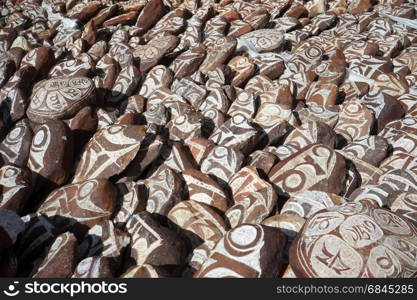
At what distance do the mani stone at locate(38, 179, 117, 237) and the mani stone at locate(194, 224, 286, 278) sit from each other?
1.56 ft

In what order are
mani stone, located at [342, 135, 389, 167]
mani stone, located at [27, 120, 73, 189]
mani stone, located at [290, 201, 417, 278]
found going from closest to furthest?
mani stone, located at [290, 201, 417, 278]
mani stone, located at [27, 120, 73, 189]
mani stone, located at [342, 135, 389, 167]

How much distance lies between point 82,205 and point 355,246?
0.95 meters

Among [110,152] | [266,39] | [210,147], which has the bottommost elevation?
[266,39]

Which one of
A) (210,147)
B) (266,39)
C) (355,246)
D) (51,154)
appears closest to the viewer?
(355,246)

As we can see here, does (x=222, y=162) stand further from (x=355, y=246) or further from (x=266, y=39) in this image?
(x=266, y=39)

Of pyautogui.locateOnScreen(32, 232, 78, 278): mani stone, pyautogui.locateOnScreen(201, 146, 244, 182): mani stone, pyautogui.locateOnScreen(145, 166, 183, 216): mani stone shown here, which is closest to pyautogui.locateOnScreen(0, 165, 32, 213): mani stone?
pyautogui.locateOnScreen(32, 232, 78, 278): mani stone

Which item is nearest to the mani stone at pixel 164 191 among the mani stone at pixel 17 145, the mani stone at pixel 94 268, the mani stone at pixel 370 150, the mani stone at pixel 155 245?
the mani stone at pixel 155 245

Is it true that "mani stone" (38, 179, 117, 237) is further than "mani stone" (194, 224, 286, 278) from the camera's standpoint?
Yes

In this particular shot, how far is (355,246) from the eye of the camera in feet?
4.23

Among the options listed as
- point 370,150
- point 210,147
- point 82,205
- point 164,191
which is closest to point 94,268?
point 82,205

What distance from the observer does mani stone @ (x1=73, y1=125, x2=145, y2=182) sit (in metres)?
1.85

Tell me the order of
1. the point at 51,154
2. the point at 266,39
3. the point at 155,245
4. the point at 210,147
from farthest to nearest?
the point at 266,39, the point at 210,147, the point at 51,154, the point at 155,245

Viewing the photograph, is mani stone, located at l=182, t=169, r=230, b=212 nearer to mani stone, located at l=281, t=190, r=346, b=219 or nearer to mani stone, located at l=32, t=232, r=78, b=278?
mani stone, located at l=281, t=190, r=346, b=219

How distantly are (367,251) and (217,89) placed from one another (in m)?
1.36
